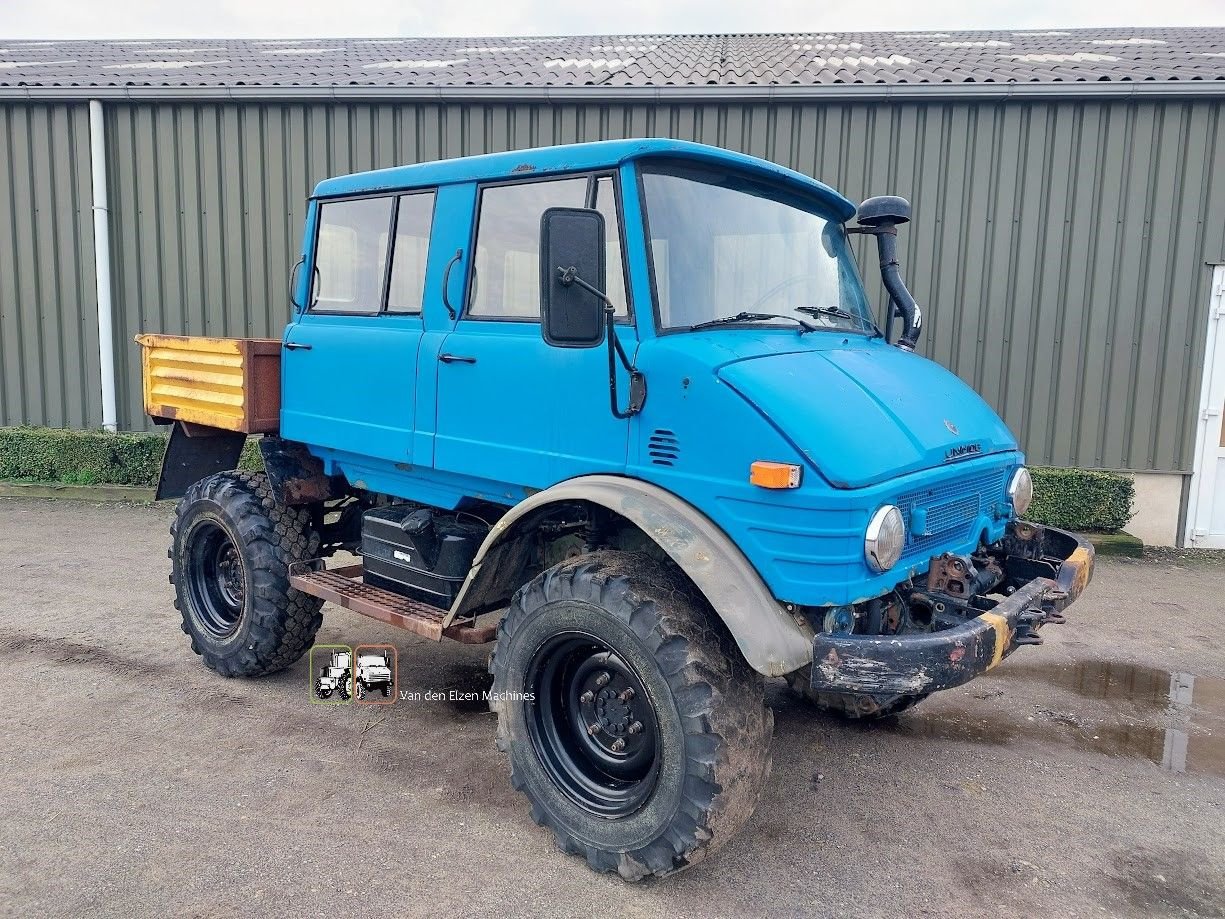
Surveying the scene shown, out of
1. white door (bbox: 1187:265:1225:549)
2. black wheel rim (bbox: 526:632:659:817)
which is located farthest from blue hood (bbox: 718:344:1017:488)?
white door (bbox: 1187:265:1225:549)

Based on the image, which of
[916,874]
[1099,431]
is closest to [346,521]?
[916,874]

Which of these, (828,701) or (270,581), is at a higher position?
(270,581)

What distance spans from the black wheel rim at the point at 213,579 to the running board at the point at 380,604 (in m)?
0.62

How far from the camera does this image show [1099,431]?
8586mm

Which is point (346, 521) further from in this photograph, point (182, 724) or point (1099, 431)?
point (1099, 431)

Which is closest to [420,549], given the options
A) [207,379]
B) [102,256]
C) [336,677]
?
[336,677]

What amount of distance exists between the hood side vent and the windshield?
1.29 feet

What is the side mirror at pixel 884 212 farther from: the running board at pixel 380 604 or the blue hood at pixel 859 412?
the running board at pixel 380 604

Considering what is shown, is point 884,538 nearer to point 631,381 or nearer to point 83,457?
point 631,381

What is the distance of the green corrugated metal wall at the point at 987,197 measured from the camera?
8.34 m

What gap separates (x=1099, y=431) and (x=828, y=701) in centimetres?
579

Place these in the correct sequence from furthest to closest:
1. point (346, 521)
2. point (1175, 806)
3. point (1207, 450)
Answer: point (1207, 450)
point (346, 521)
point (1175, 806)

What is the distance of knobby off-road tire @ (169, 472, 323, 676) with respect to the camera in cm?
450

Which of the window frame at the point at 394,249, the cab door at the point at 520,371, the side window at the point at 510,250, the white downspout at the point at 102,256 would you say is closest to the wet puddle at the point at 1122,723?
the cab door at the point at 520,371
